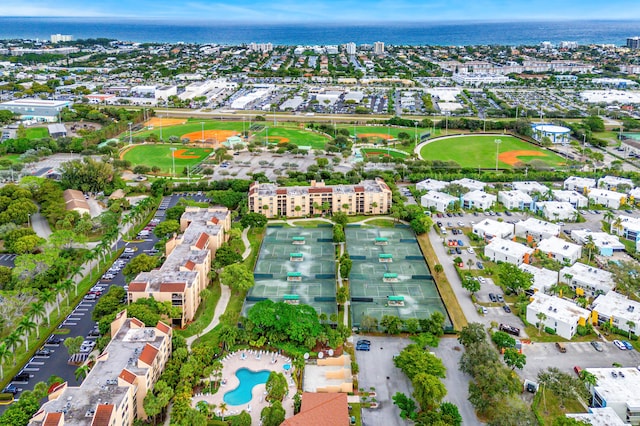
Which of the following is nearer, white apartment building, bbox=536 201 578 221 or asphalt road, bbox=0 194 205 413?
asphalt road, bbox=0 194 205 413

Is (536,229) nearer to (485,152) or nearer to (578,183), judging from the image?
(578,183)

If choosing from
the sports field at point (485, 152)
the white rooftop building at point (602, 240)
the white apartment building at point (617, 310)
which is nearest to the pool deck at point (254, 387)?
the white apartment building at point (617, 310)

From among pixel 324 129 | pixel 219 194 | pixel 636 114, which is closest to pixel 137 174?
pixel 219 194

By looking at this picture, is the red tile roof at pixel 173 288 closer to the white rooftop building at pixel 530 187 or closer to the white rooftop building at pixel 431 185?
the white rooftop building at pixel 431 185

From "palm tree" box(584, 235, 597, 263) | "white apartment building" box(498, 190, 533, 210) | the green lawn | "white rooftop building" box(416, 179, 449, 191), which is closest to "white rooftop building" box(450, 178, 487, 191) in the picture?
"white rooftop building" box(416, 179, 449, 191)

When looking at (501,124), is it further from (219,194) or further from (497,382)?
(497,382)

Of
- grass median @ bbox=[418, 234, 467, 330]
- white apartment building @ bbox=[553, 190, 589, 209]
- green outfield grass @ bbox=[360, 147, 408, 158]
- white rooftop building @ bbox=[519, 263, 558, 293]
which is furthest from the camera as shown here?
green outfield grass @ bbox=[360, 147, 408, 158]

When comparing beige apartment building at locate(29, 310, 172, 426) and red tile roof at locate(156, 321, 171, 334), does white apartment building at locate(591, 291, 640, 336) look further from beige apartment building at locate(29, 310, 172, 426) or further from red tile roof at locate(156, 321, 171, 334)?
beige apartment building at locate(29, 310, 172, 426)
